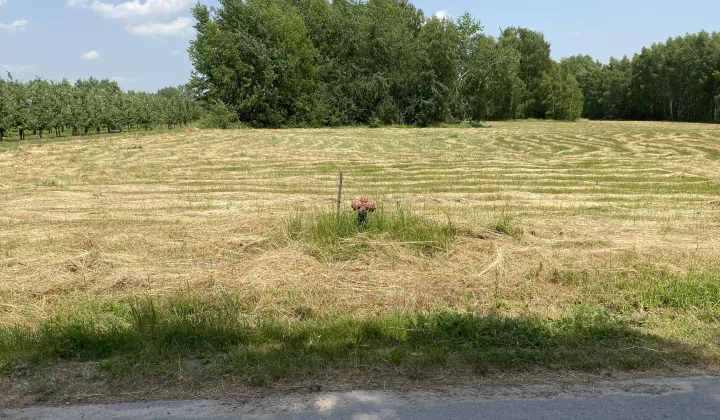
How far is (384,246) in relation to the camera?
7.71 meters

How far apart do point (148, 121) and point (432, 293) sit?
56162 millimetres

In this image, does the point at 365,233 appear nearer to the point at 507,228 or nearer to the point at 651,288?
the point at 507,228

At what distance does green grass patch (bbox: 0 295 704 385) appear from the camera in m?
4.56

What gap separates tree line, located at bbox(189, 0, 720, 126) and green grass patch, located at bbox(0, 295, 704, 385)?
140 ft

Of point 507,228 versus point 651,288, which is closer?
point 651,288

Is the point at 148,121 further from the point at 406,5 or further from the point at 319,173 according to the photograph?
the point at 319,173

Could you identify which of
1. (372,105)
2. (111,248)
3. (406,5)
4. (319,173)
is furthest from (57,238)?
(406,5)

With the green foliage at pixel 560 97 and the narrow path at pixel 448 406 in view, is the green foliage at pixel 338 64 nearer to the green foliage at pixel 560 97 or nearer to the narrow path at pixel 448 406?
the green foliage at pixel 560 97

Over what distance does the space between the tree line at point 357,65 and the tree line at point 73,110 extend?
603 cm

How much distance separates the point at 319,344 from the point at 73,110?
47223 millimetres

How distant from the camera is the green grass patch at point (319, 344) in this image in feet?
15.0

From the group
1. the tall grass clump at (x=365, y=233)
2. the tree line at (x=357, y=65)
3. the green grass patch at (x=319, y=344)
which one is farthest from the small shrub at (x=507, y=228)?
the tree line at (x=357, y=65)

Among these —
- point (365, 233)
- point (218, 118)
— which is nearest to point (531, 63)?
point (218, 118)

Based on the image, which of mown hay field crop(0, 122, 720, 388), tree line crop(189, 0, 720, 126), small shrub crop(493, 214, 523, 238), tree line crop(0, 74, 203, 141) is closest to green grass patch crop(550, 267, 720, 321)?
mown hay field crop(0, 122, 720, 388)
